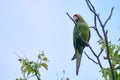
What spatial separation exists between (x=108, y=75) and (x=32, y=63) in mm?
2288

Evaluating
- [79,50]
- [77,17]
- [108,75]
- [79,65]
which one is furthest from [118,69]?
[77,17]

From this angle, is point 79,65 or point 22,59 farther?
point 22,59

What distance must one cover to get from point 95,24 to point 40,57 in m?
2.62

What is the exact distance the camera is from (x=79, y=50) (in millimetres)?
5738

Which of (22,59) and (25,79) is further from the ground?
(22,59)

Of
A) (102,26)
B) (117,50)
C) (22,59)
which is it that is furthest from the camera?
(22,59)

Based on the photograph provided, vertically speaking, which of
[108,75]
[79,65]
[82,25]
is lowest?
[108,75]

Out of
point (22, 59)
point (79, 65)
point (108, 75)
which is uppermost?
point (22, 59)

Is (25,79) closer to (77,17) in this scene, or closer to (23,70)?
(23,70)

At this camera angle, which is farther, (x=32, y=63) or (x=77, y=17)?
(x=77, y=17)

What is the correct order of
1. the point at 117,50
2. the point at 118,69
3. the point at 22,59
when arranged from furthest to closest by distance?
1. the point at 22,59
2. the point at 117,50
3. the point at 118,69

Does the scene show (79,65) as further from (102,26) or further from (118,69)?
(102,26)

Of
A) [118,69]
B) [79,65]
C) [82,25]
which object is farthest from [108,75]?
[82,25]

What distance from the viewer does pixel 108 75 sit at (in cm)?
377
